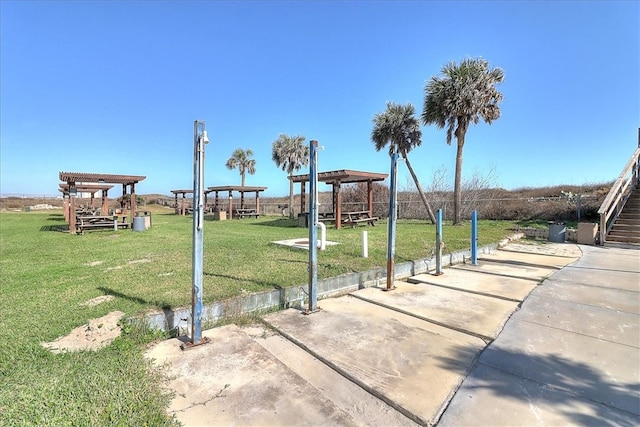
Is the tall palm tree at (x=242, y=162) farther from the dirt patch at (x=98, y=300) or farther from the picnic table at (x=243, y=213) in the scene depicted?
the dirt patch at (x=98, y=300)

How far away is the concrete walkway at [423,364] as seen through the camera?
2.01 m

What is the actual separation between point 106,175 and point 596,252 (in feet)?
56.1

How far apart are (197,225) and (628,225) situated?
13359mm

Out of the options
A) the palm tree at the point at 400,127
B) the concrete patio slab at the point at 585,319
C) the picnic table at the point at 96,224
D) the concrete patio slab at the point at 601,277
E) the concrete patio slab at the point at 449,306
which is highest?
the palm tree at the point at 400,127

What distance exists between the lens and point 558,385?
2299mm

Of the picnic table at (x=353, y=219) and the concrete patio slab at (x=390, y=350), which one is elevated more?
the picnic table at (x=353, y=219)

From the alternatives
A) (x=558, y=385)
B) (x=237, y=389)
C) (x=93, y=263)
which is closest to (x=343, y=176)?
(x=93, y=263)

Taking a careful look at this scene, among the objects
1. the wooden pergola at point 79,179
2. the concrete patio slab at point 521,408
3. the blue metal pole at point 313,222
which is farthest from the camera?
the wooden pergola at point 79,179

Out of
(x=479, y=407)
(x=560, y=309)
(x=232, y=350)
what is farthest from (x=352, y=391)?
(x=560, y=309)

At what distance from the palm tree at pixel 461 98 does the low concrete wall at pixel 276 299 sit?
393 inches

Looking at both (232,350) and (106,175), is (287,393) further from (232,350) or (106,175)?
(106,175)

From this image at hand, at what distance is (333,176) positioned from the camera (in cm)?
1308

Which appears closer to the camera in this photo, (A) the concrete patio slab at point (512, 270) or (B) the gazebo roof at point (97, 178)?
(A) the concrete patio slab at point (512, 270)

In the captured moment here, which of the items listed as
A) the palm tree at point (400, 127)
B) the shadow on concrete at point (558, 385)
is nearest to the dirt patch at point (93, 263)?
the shadow on concrete at point (558, 385)
